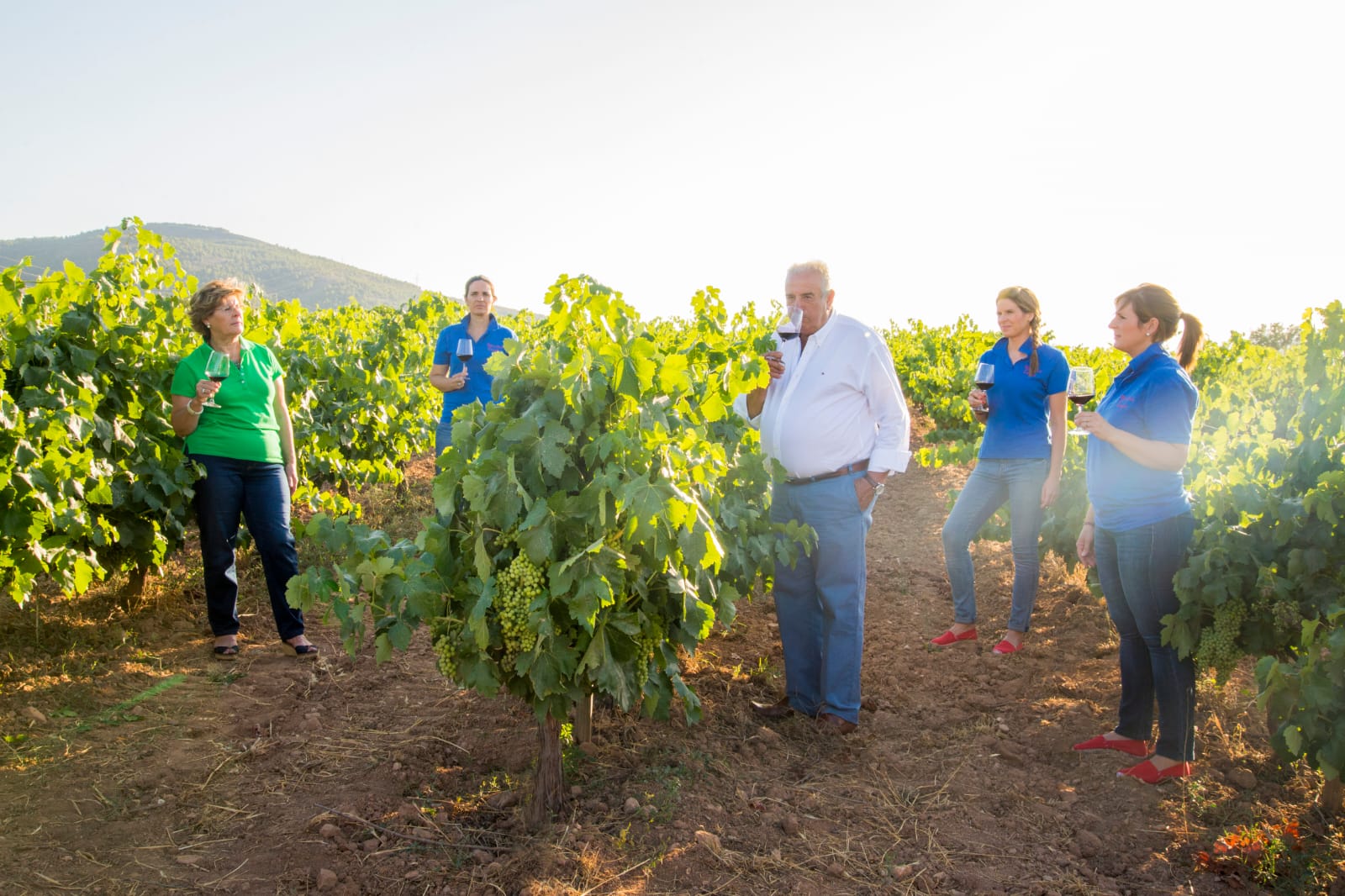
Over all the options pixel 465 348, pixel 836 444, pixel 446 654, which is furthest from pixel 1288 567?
pixel 465 348

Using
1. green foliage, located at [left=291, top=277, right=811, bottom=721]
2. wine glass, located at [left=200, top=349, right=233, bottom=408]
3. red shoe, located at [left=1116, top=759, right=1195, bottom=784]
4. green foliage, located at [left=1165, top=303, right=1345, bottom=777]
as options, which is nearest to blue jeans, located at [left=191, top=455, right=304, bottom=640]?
wine glass, located at [left=200, top=349, right=233, bottom=408]

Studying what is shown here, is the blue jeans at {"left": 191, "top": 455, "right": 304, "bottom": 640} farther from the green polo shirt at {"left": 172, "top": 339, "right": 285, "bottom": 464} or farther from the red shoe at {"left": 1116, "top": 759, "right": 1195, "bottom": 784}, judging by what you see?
the red shoe at {"left": 1116, "top": 759, "right": 1195, "bottom": 784}

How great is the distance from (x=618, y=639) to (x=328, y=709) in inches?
75.3

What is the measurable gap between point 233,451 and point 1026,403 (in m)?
3.98

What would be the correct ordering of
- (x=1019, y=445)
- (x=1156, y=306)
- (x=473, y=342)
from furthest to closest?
(x=473, y=342)
(x=1019, y=445)
(x=1156, y=306)

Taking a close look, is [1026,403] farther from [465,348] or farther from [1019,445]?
[465,348]

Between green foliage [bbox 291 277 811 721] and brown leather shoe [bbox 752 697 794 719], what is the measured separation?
1.00 meters

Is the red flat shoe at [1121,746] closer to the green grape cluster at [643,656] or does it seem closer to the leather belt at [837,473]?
the leather belt at [837,473]

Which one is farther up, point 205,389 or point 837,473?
point 205,389

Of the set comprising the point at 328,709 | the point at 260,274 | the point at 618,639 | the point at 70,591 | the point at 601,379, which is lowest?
the point at 328,709

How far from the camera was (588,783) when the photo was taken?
308 centimetres

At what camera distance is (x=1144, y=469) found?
3.12 meters

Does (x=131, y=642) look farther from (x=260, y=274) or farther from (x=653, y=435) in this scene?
(x=260, y=274)

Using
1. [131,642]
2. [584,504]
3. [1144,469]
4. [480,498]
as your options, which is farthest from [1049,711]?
[131,642]
